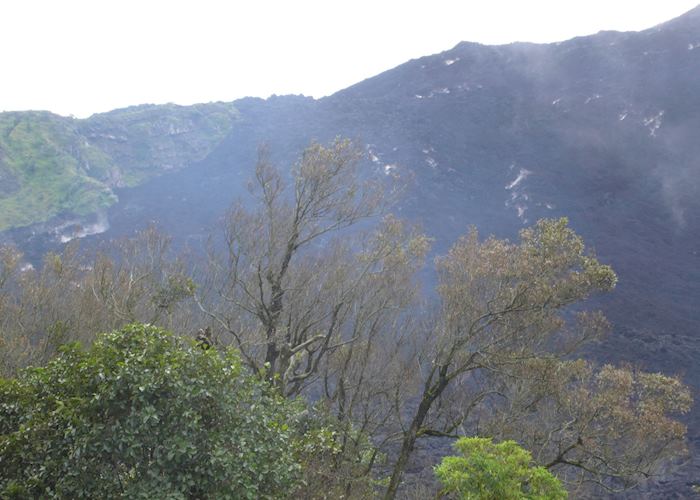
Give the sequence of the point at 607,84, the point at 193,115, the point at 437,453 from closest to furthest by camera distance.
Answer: the point at 437,453 → the point at 607,84 → the point at 193,115

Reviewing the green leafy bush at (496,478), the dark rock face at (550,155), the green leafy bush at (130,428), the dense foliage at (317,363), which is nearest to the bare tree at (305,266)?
the dense foliage at (317,363)

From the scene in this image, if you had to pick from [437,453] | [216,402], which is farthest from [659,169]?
[216,402]

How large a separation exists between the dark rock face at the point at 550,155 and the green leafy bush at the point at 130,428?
97.0ft

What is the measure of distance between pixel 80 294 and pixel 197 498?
1609 centimetres

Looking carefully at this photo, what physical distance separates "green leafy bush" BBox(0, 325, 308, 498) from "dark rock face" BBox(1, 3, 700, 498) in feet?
97.0

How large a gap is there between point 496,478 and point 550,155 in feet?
198

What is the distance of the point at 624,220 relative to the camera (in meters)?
51.0

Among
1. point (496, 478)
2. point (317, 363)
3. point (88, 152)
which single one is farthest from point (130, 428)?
point (88, 152)

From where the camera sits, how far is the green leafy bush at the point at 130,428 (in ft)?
19.7

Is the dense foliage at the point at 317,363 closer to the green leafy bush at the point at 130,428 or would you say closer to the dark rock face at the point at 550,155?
the green leafy bush at the point at 130,428

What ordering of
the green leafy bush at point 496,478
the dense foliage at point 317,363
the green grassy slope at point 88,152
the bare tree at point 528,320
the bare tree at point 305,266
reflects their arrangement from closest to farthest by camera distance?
the dense foliage at point 317,363, the green leafy bush at point 496,478, the bare tree at point 528,320, the bare tree at point 305,266, the green grassy slope at point 88,152

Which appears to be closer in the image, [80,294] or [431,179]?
[80,294]

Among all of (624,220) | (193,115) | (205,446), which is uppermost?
(193,115)

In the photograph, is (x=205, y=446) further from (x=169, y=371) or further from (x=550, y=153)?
(x=550, y=153)
